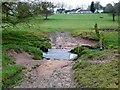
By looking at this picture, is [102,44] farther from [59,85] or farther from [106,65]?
[59,85]

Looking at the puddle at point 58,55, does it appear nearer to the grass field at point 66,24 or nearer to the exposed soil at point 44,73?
the exposed soil at point 44,73

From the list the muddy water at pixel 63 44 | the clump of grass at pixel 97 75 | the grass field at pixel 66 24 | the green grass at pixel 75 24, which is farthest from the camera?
the green grass at pixel 75 24

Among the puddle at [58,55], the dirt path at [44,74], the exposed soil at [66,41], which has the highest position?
the exposed soil at [66,41]

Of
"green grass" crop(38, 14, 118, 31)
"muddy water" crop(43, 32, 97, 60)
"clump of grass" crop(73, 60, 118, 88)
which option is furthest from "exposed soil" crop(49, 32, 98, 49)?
"clump of grass" crop(73, 60, 118, 88)

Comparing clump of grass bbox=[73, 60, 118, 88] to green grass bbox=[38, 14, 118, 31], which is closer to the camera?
clump of grass bbox=[73, 60, 118, 88]

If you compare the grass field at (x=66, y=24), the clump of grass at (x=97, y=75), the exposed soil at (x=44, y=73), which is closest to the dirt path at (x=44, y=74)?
the exposed soil at (x=44, y=73)

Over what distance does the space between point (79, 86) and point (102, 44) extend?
13.0m

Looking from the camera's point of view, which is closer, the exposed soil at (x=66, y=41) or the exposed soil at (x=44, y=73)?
the exposed soil at (x=44, y=73)

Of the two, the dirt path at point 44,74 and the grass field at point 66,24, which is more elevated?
the grass field at point 66,24

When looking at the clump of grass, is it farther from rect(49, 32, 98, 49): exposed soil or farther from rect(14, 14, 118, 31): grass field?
rect(49, 32, 98, 49): exposed soil

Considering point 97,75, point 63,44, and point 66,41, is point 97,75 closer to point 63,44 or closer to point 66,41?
point 63,44

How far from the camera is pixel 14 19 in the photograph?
2156cm

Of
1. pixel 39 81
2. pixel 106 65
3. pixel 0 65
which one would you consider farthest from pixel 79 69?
pixel 0 65

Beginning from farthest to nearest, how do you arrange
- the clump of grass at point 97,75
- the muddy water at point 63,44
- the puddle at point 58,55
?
the muddy water at point 63,44 < the puddle at point 58,55 < the clump of grass at point 97,75
